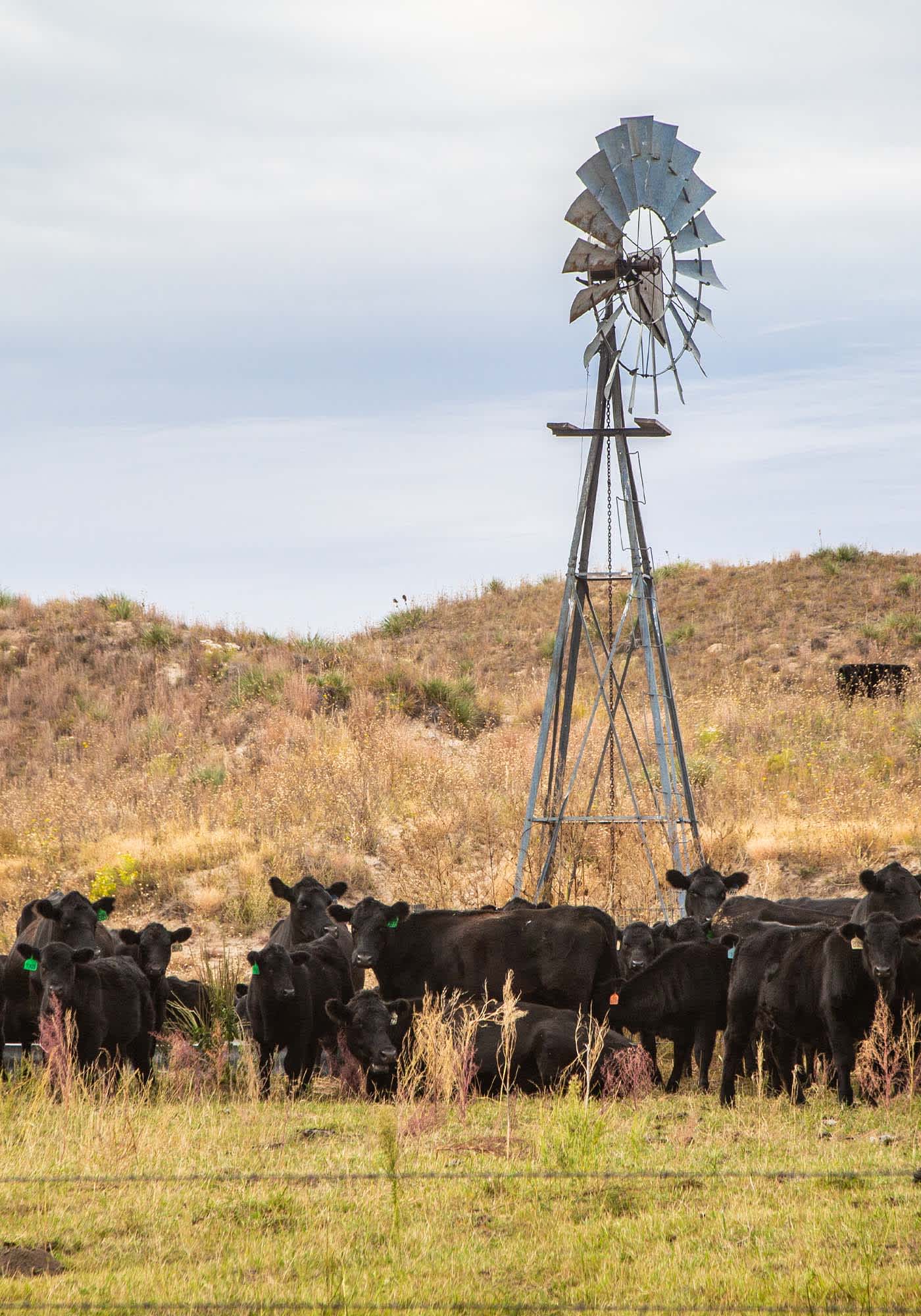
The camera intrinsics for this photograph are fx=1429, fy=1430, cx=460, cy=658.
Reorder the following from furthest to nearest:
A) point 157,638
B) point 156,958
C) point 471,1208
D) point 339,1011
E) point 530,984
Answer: point 157,638 < point 156,958 < point 530,984 < point 339,1011 < point 471,1208

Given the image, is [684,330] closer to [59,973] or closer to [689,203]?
[689,203]

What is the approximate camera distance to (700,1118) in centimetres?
895

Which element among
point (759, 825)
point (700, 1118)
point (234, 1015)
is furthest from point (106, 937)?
point (759, 825)

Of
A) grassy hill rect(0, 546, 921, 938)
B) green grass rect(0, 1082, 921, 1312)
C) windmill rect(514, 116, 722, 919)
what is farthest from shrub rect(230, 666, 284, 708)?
green grass rect(0, 1082, 921, 1312)

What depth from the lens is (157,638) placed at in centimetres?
3747

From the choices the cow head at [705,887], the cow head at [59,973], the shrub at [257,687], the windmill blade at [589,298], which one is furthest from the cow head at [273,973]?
the shrub at [257,687]

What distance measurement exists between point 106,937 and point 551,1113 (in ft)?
18.9

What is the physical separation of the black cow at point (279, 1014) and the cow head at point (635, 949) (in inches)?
105

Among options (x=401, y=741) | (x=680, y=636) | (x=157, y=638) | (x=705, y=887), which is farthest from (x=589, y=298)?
(x=680, y=636)

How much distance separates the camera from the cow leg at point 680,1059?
10.3 metres

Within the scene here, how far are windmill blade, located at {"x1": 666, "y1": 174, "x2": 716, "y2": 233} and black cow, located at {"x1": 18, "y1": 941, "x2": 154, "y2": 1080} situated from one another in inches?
378

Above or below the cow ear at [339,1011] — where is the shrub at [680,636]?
above

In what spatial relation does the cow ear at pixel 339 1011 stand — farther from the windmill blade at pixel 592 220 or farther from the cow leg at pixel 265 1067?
the windmill blade at pixel 592 220

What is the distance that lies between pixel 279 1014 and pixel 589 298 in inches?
351
